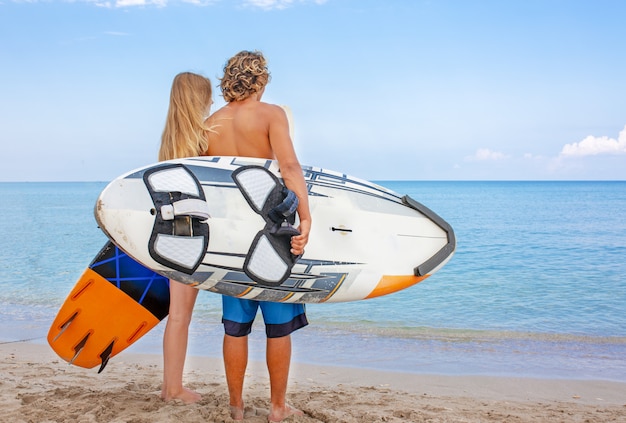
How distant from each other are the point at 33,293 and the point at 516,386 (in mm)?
6948

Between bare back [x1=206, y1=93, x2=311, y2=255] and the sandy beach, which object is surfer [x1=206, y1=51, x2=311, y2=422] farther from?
the sandy beach

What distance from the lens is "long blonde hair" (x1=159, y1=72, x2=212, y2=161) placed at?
304 centimetres

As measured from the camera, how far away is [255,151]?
118 inches

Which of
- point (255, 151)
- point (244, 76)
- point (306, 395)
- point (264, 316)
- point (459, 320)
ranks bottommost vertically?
point (459, 320)

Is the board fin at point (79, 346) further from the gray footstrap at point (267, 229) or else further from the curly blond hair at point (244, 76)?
the curly blond hair at point (244, 76)

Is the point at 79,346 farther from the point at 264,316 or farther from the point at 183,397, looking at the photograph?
the point at 264,316

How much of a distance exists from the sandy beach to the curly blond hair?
1624 millimetres

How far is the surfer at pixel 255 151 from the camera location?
286 cm

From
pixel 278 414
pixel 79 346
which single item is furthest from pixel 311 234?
pixel 79 346

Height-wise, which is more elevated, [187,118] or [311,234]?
[187,118]

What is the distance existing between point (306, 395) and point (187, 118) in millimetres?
A: 1892

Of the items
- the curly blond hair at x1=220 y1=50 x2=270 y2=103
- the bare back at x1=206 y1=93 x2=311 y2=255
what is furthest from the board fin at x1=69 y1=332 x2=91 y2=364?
the curly blond hair at x1=220 y1=50 x2=270 y2=103

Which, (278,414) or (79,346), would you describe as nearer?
(278,414)

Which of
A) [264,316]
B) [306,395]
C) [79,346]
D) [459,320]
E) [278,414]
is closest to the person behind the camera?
[264,316]
